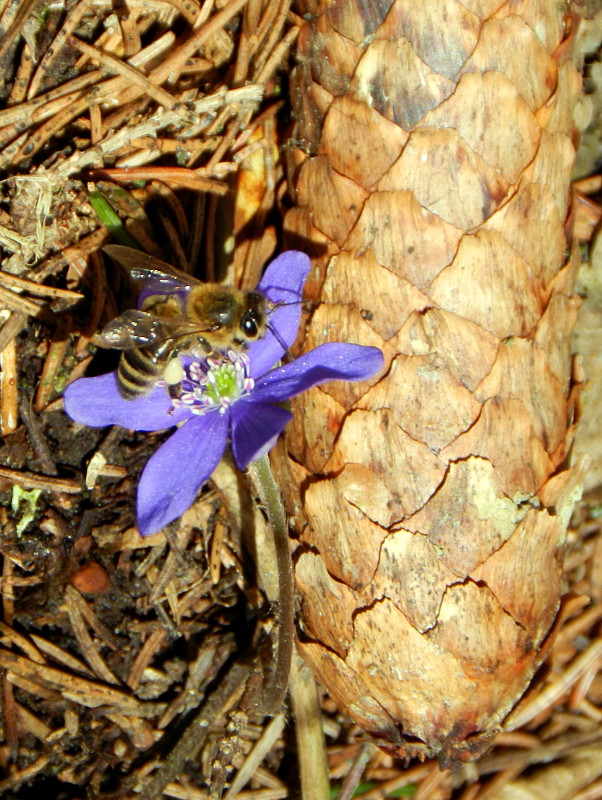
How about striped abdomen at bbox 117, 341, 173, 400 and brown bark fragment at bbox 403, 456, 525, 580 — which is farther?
striped abdomen at bbox 117, 341, 173, 400

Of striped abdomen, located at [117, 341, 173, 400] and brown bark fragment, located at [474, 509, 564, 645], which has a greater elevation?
striped abdomen, located at [117, 341, 173, 400]

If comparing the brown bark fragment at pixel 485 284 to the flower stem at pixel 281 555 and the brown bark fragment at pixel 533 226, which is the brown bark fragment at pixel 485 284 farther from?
the flower stem at pixel 281 555

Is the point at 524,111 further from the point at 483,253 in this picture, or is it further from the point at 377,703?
the point at 377,703

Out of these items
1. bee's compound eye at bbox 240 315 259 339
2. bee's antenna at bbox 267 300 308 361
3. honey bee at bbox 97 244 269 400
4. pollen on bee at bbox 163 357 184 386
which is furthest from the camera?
pollen on bee at bbox 163 357 184 386

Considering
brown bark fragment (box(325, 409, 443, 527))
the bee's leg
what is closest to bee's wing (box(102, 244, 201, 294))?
the bee's leg

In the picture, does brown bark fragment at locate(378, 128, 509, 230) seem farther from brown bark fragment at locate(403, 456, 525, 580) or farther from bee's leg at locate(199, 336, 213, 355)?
bee's leg at locate(199, 336, 213, 355)

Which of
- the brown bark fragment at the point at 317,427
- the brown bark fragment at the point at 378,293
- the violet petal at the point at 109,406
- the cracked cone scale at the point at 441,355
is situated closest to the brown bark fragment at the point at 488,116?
the cracked cone scale at the point at 441,355

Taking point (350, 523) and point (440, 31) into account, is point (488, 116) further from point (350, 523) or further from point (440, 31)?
point (350, 523)

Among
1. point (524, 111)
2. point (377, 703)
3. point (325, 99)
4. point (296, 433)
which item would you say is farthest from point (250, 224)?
point (377, 703)
